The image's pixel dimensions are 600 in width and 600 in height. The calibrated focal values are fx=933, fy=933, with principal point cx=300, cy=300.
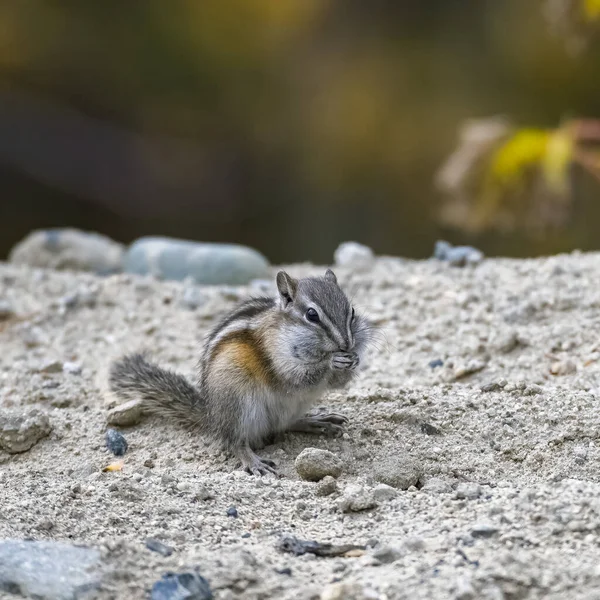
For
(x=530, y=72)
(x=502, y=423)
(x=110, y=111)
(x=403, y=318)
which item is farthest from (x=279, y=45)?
(x=502, y=423)

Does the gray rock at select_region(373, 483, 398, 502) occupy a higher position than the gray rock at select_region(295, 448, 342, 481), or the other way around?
the gray rock at select_region(295, 448, 342, 481)

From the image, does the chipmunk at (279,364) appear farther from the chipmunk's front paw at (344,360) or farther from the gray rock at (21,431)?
the gray rock at (21,431)

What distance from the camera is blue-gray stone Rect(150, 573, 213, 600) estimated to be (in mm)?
2357

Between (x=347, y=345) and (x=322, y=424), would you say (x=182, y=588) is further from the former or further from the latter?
(x=322, y=424)

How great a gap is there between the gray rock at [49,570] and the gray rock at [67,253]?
445cm

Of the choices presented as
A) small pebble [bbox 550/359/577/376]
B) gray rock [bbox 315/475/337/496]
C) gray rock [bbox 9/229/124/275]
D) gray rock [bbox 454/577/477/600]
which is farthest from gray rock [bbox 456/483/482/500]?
gray rock [bbox 9/229/124/275]

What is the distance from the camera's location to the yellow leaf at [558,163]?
6488 mm

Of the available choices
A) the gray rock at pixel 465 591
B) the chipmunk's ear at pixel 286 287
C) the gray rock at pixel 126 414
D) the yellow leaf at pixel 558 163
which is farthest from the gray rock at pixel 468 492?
the yellow leaf at pixel 558 163

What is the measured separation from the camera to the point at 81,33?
8094mm

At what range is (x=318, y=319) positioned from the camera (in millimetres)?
3697

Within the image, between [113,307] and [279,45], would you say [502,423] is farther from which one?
[279,45]

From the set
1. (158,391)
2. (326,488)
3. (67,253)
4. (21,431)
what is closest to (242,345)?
(158,391)

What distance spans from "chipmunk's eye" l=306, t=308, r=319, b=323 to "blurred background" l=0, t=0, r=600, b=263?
3.78m

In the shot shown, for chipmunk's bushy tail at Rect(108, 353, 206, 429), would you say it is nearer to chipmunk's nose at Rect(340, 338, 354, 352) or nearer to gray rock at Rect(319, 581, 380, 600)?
chipmunk's nose at Rect(340, 338, 354, 352)
